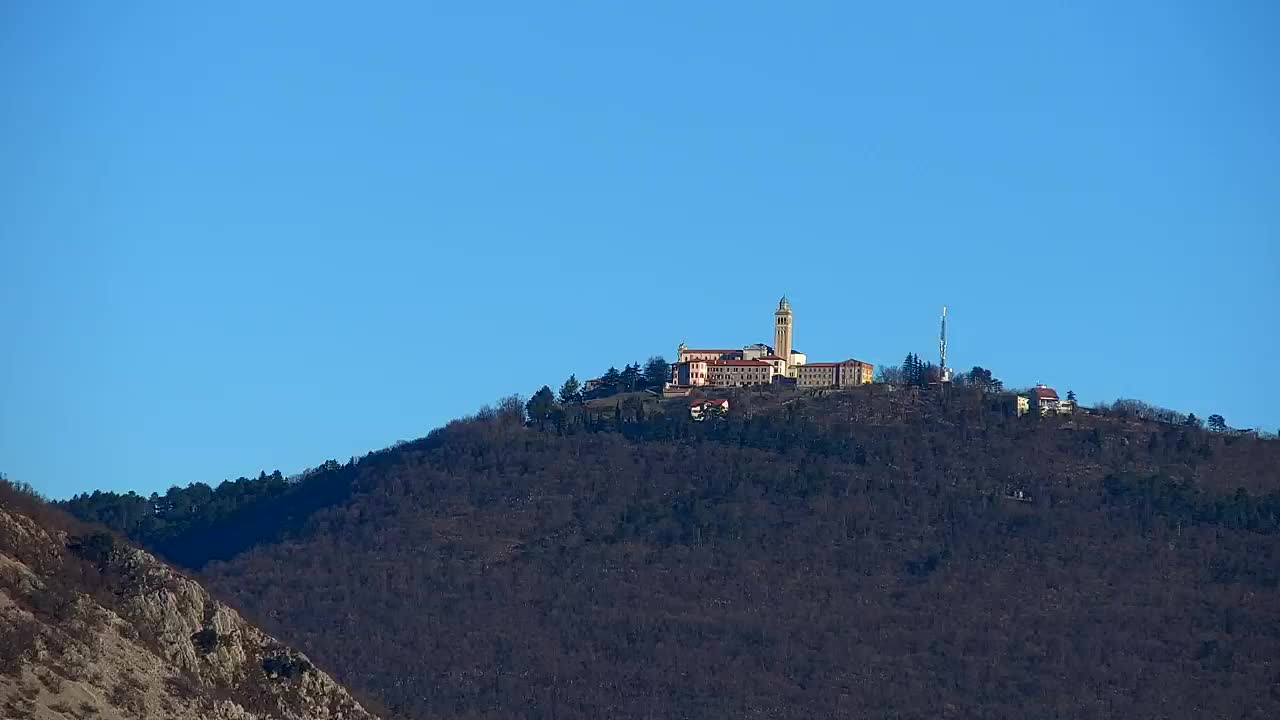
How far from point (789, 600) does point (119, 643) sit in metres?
98.1

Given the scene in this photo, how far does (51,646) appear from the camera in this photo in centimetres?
8194

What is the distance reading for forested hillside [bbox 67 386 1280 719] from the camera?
162 metres

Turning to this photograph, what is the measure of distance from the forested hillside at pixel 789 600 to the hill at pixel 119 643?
189 ft

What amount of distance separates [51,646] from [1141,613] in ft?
355

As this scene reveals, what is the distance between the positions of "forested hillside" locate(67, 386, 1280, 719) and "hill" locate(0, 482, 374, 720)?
57574 mm

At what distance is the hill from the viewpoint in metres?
80.6

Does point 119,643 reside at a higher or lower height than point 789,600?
lower

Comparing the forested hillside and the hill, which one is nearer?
the hill

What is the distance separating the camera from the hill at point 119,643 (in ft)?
265

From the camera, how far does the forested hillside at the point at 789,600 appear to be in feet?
531

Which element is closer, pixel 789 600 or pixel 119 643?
pixel 119 643

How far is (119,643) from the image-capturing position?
8644 cm

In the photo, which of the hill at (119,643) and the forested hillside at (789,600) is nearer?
the hill at (119,643)

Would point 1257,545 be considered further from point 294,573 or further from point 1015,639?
point 294,573
